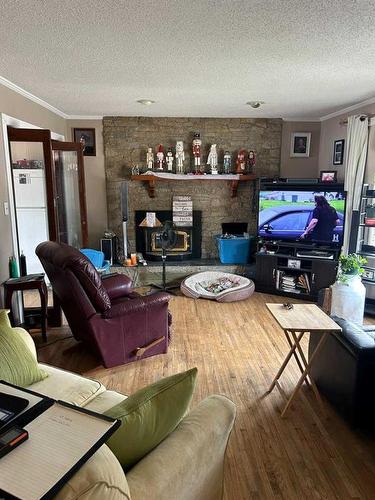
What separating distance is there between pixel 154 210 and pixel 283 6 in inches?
153

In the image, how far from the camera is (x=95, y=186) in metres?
5.36

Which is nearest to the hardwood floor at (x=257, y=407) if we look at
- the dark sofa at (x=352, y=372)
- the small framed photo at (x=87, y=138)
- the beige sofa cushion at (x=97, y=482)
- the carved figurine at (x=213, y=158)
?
the dark sofa at (x=352, y=372)

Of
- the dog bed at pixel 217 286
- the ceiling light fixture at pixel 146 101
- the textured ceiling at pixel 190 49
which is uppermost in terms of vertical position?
the ceiling light fixture at pixel 146 101

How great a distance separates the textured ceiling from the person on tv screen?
125cm

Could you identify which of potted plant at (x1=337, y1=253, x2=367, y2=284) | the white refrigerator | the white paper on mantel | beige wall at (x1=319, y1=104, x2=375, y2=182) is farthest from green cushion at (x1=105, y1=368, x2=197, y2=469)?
beige wall at (x1=319, y1=104, x2=375, y2=182)

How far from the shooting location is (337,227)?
4.36 m

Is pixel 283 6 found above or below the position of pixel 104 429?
above

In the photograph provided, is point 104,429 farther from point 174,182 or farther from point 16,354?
point 174,182

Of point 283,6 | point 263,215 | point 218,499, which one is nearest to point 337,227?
point 263,215

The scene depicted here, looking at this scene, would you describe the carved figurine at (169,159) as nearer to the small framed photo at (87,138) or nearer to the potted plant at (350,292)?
the small framed photo at (87,138)

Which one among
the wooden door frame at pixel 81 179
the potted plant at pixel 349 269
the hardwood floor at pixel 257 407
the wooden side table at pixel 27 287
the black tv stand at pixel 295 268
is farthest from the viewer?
the black tv stand at pixel 295 268

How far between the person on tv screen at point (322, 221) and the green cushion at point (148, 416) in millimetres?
3697

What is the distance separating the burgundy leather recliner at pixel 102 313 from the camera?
97.4 inches

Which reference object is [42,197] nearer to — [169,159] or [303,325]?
[169,159]
